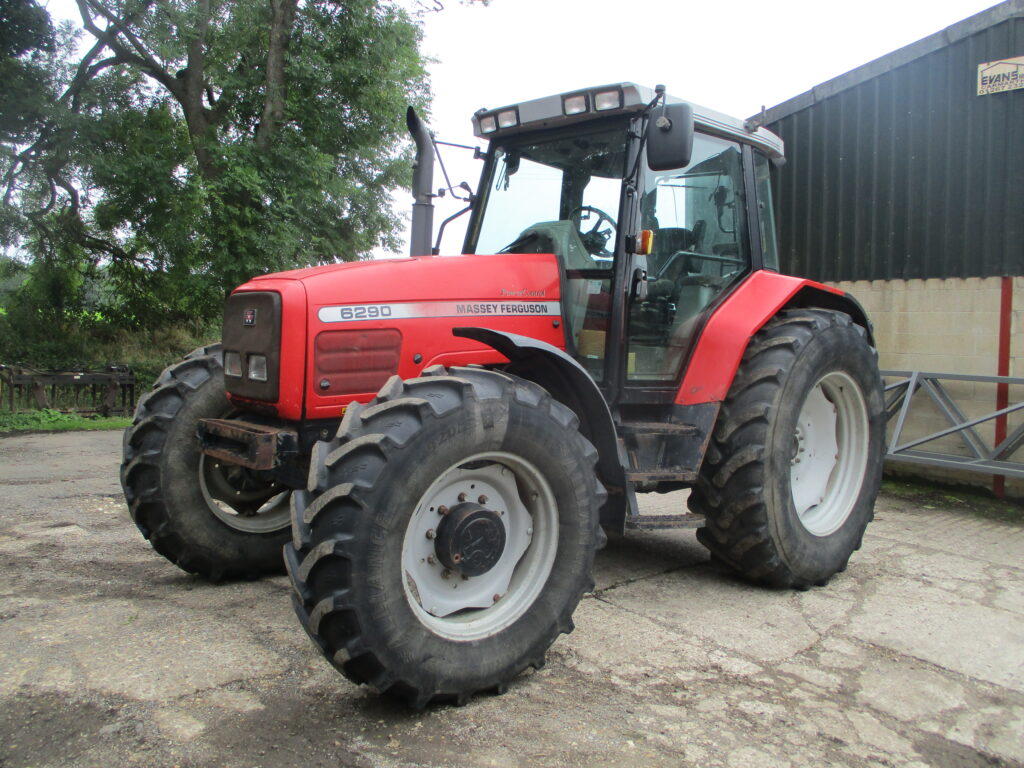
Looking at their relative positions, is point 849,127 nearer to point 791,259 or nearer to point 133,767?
point 791,259

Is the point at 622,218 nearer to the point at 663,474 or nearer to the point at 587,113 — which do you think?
the point at 587,113

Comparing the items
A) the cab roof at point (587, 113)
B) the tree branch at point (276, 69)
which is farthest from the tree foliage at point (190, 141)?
the cab roof at point (587, 113)

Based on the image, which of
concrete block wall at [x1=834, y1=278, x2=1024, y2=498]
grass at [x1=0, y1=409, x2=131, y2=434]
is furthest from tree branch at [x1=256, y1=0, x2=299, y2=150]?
concrete block wall at [x1=834, y1=278, x2=1024, y2=498]


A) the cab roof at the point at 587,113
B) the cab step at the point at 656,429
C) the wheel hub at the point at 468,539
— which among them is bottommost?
the wheel hub at the point at 468,539

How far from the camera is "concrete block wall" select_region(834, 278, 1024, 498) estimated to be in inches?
271

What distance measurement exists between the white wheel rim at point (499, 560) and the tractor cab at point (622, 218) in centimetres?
101

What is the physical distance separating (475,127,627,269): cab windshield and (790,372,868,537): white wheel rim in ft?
5.28

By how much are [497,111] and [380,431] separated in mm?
2205

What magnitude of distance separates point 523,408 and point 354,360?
86 cm

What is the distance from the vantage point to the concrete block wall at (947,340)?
22.6ft

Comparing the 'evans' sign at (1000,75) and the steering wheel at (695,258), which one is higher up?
the 'evans' sign at (1000,75)

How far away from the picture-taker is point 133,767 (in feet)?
7.75

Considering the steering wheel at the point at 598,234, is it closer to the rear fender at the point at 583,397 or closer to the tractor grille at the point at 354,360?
the rear fender at the point at 583,397

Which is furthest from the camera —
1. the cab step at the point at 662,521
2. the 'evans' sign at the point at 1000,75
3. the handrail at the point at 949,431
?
the 'evans' sign at the point at 1000,75
